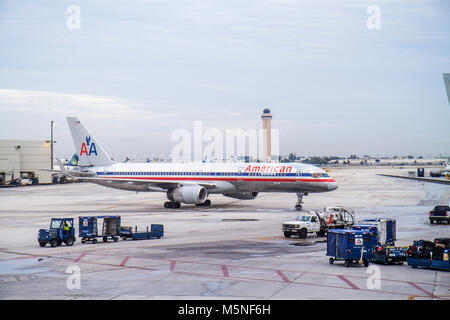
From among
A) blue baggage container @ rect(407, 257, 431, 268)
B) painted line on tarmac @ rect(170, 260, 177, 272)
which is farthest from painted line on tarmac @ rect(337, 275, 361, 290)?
painted line on tarmac @ rect(170, 260, 177, 272)

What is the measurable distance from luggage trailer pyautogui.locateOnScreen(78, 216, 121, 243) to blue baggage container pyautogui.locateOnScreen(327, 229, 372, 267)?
15.8 meters

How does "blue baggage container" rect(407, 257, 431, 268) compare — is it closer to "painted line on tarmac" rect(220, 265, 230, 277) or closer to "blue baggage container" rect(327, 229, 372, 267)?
"blue baggage container" rect(327, 229, 372, 267)

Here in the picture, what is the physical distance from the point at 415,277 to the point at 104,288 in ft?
44.4

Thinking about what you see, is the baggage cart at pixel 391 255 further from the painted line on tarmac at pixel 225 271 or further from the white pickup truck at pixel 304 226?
the white pickup truck at pixel 304 226

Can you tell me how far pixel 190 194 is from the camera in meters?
59.7

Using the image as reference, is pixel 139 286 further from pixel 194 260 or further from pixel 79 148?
pixel 79 148

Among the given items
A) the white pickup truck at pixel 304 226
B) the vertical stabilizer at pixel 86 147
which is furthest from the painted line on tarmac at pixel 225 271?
the vertical stabilizer at pixel 86 147

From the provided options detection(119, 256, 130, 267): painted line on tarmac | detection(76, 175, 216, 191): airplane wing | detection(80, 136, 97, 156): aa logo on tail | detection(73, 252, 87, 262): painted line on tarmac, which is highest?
detection(80, 136, 97, 156): aa logo on tail

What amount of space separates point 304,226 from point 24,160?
3946 inches

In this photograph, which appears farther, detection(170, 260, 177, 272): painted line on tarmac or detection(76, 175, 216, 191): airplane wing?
detection(76, 175, 216, 191): airplane wing

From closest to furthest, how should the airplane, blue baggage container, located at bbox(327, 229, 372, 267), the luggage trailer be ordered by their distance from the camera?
blue baggage container, located at bbox(327, 229, 372, 267) < the luggage trailer < the airplane

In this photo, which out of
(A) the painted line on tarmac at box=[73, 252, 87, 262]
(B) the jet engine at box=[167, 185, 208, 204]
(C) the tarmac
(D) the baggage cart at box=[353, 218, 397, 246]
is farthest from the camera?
(B) the jet engine at box=[167, 185, 208, 204]

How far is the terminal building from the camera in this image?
120m
